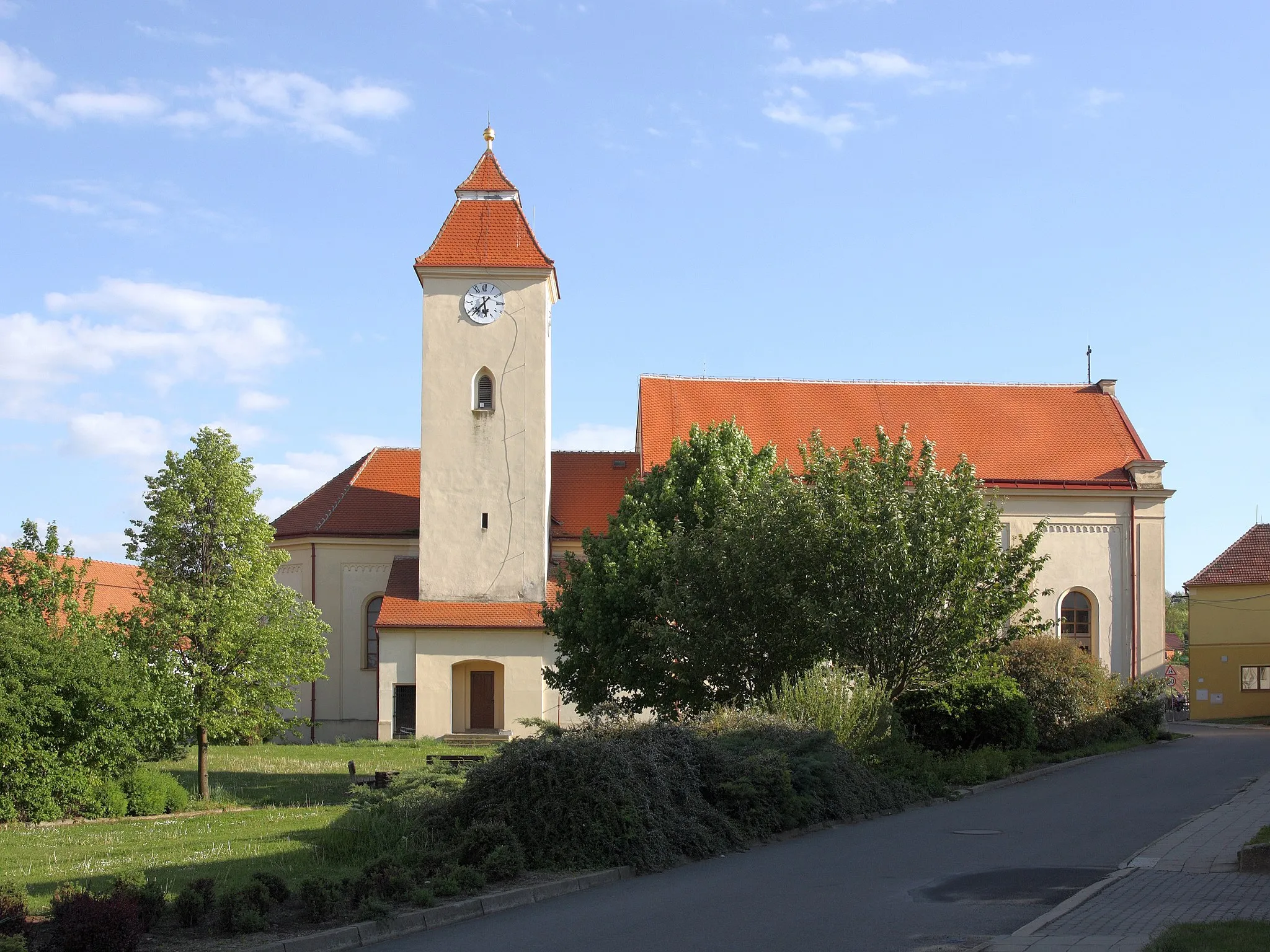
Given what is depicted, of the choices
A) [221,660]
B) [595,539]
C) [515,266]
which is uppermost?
[515,266]

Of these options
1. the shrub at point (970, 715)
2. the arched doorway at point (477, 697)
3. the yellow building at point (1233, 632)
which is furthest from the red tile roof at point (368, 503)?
the yellow building at point (1233, 632)

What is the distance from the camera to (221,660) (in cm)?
2419

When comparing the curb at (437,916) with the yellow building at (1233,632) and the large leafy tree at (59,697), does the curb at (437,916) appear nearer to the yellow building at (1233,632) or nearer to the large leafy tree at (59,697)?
the large leafy tree at (59,697)

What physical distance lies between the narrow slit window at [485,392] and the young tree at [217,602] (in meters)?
14.6

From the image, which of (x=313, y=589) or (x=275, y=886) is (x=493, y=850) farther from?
(x=313, y=589)

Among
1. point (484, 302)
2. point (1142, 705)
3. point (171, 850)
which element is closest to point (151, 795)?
point (171, 850)

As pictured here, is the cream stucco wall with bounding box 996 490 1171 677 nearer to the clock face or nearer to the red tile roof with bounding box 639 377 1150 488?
the red tile roof with bounding box 639 377 1150 488

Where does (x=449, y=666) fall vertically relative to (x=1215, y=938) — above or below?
below

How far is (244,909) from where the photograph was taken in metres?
9.76

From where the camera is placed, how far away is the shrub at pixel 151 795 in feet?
71.4

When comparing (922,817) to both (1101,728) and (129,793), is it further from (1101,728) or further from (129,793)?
(1101,728)

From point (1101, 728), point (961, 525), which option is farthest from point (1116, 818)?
point (1101, 728)

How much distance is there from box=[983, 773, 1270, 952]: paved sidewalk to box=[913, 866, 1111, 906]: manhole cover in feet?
1.14

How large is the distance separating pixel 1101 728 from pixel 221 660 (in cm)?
2169
